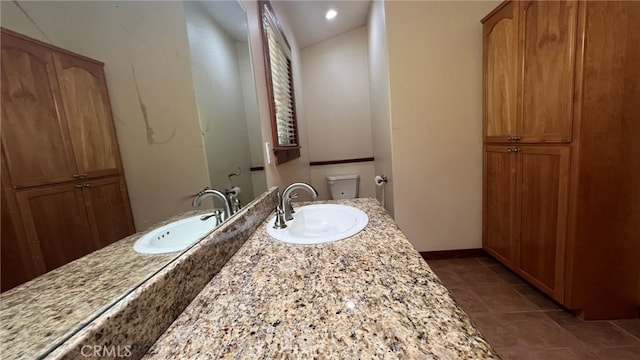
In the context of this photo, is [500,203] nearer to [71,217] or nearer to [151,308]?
[151,308]

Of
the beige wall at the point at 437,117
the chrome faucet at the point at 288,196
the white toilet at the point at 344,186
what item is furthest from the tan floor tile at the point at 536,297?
the white toilet at the point at 344,186

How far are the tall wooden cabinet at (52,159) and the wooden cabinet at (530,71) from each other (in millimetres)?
1960

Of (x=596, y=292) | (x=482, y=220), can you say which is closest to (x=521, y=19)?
(x=482, y=220)

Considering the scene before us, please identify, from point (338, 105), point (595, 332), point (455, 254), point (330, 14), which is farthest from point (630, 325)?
point (330, 14)

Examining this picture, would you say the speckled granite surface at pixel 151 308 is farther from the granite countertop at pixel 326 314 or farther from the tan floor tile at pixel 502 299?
the tan floor tile at pixel 502 299

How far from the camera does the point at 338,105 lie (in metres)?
3.26

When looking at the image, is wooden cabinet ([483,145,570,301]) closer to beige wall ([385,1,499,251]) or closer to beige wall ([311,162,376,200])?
beige wall ([385,1,499,251])

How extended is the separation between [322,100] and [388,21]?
137 centimetres

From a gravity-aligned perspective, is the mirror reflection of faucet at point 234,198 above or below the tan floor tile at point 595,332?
above

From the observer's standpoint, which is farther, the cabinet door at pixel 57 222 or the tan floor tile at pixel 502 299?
the tan floor tile at pixel 502 299

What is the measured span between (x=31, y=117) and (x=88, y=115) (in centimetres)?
9

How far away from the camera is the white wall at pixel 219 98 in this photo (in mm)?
821
